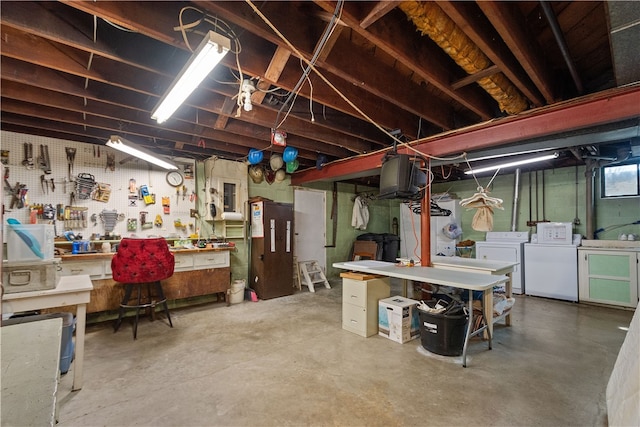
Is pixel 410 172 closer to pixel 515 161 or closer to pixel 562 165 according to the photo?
pixel 515 161

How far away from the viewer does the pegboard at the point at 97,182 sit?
3326 mm

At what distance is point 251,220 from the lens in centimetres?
509

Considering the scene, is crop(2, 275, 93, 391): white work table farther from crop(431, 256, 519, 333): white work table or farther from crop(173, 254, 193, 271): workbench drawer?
crop(431, 256, 519, 333): white work table

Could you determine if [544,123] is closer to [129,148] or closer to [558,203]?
[558,203]

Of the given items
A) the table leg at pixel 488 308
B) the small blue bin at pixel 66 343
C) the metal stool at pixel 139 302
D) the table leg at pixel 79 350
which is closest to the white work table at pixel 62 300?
the table leg at pixel 79 350

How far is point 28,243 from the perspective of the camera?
6.31 feet

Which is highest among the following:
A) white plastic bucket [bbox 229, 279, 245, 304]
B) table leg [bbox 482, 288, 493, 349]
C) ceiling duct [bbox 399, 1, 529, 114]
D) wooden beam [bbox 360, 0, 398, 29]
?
ceiling duct [bbox 399, 1, 529, 114]

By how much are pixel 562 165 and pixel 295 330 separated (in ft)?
18.8

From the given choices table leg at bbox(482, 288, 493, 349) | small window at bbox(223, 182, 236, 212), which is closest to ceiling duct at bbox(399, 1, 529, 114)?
table leg at bbox(482, 288, 493, 349)

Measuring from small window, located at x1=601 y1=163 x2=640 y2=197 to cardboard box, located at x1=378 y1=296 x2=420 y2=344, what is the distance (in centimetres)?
453

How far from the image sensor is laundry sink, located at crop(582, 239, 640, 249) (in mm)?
4250

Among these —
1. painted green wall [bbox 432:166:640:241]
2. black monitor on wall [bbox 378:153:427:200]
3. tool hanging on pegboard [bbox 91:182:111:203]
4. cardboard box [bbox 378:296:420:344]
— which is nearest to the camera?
black monitor on wall [bbox 378:153:427:200]

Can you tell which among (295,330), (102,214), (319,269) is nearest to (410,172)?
(295,330)

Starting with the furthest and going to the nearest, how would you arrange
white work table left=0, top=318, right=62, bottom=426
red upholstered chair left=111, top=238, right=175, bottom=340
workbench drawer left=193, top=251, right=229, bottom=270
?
workbench drawer left=193, top=251, right=229, bottom=270
red upholstered chair left=111, top=238, right=175, bottom=340
white work table left=0, top=318, right=62, bottom=426
